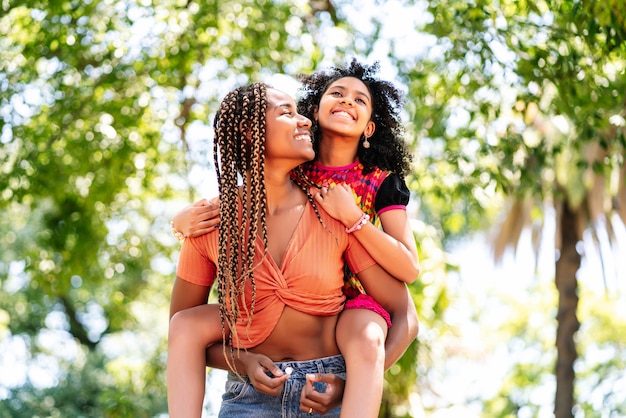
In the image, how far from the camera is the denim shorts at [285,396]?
11.7 ft

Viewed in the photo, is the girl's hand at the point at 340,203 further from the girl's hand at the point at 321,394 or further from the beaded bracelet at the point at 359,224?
the girl's hand at the point at 321,394

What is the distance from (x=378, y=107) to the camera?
170 inches

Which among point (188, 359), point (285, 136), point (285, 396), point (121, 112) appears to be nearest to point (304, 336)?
point (285, 396)

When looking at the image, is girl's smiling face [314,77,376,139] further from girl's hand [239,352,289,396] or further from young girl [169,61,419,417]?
girl's hand [239,352,289,396]

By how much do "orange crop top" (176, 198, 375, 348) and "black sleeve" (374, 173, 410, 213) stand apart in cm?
26

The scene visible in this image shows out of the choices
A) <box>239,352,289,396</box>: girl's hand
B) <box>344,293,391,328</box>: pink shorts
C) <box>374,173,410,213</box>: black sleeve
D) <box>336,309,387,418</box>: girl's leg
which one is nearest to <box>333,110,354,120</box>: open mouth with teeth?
<box>374,173,410,213</box>: black sleeve

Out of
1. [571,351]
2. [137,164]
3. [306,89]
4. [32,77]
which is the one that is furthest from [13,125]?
[571,351]

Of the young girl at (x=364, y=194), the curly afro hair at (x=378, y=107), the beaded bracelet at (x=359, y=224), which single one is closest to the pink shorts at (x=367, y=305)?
the young girl at (x=364, y=194)

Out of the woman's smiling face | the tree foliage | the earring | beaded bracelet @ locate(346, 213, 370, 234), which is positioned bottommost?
the tree foliage

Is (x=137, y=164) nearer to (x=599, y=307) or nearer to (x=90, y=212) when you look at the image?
(x=90, y=212)

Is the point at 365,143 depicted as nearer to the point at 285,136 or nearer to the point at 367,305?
the point at 285,136

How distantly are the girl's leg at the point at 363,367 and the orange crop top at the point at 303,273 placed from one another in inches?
7.3

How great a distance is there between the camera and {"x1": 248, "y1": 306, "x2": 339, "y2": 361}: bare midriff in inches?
142

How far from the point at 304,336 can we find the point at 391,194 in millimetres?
647
